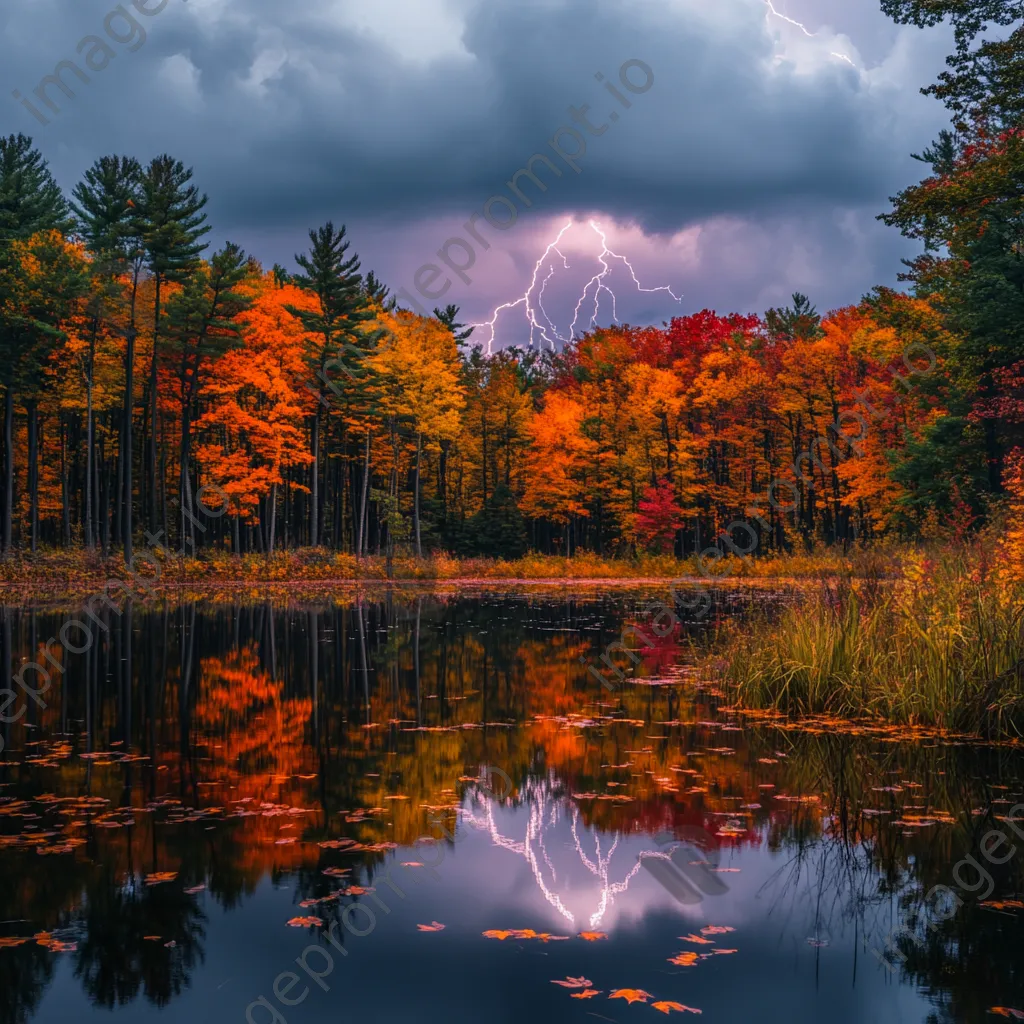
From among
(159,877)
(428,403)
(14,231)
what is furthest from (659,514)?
(159,877)

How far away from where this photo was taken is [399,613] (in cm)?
3019

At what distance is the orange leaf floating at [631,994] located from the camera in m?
4.95

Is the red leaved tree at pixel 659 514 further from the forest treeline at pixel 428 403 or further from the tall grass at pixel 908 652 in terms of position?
the tall grass at pixel 908 652

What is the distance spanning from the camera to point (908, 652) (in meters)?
12.0

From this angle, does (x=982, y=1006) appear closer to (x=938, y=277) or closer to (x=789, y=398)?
(x=938, y=277)

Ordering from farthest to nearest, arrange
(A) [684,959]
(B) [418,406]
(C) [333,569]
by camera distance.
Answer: (B) [418,406] < (C) [333,569] < (A) [684,959]

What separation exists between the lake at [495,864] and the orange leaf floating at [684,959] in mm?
16

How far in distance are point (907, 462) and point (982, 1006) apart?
106ft

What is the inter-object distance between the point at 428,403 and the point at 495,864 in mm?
45498

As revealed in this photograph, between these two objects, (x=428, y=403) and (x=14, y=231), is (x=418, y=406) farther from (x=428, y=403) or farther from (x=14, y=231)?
(x=14, y=231)

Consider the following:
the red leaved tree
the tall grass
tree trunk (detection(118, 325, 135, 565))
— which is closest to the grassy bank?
tree trunk (detection(118, 325, 135, 565))

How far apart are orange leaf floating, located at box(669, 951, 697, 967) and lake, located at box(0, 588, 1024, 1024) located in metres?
0.02

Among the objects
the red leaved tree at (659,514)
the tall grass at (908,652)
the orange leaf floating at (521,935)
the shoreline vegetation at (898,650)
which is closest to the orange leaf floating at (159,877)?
the orange leaf floating at (521,935)

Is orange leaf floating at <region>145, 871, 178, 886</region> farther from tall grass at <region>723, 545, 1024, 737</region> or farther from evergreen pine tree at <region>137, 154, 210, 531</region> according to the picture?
evergreen pine tree at <region>137, 154, 210, 531</region>
